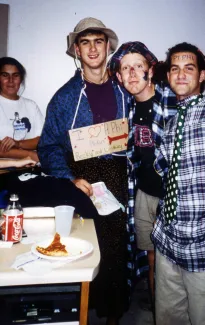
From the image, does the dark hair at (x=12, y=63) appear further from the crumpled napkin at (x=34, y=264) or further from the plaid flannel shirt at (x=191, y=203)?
the crumpled napkin at (x=34, y=264)

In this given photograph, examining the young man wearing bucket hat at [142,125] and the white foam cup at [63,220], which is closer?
the white foam cup at [63,220]

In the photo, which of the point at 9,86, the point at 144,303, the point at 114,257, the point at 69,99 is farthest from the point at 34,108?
the point at 144,303

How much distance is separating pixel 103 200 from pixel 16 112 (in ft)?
3.64

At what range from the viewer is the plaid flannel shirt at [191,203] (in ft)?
4.00

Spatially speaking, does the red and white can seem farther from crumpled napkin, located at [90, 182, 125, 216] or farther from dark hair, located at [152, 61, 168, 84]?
dark hair, located at [152, 61, 168, 84]

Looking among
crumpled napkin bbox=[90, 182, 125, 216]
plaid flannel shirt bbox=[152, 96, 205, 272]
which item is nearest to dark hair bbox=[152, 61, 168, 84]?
plaid flannel shirt bbox=[152, 96, 205, 272]

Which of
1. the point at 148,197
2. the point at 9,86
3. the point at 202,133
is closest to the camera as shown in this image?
the point at 202,133

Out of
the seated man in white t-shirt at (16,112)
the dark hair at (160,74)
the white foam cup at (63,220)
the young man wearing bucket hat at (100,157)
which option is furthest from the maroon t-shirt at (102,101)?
the white foam cup at (63,220)

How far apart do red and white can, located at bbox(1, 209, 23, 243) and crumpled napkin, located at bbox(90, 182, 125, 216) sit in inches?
23.6

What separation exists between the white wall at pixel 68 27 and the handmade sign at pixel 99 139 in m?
0.87

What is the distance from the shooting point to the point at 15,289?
3.56ft

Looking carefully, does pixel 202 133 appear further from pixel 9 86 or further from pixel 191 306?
pixel 9 86

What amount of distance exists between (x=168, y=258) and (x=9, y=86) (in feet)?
5.82

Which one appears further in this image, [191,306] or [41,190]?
[41,190]
